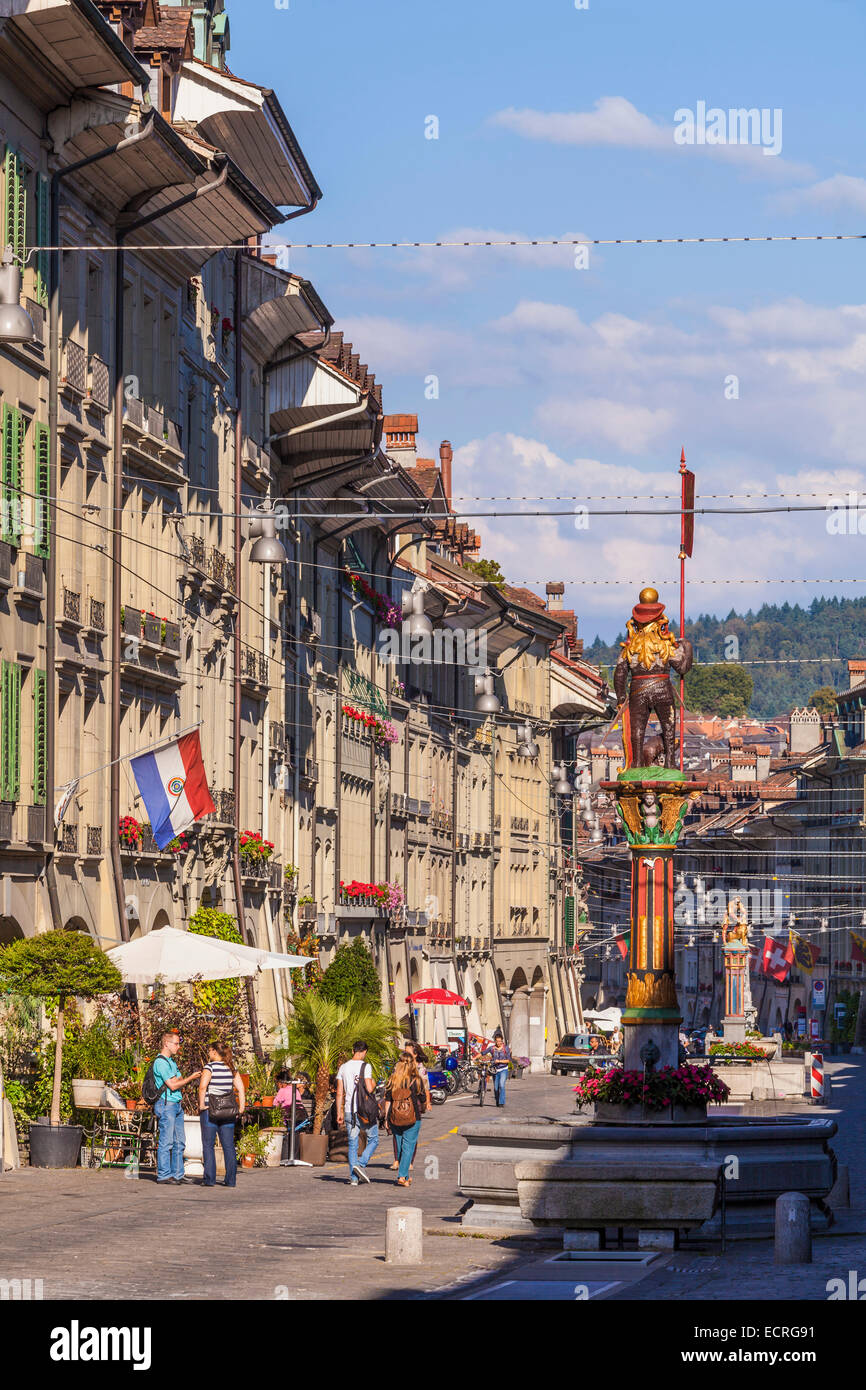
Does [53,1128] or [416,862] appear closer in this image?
[53,1128]

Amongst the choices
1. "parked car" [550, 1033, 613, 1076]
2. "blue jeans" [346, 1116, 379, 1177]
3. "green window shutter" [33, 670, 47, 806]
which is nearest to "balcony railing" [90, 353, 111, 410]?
"green window shutter" [33, 670, 47, 806]

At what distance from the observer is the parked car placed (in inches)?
3123

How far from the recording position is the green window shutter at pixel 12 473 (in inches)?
1308

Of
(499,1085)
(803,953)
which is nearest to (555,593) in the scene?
(803,953)

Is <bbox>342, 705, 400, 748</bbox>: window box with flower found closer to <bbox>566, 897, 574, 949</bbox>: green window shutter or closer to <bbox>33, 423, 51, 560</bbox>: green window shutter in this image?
<bbox>33, 423, 51, 560</bbox>: green window shutter

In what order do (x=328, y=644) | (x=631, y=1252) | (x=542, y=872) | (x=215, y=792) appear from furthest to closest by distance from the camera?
(x=542, y=872), (x=328, y=644), (x=215, y=792), (x=631, y=1252)

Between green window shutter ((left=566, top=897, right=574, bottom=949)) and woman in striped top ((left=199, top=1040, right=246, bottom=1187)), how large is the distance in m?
79.6

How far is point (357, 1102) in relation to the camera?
102 ft

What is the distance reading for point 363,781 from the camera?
219 ft

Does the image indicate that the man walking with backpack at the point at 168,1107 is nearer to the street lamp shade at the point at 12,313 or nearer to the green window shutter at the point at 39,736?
the green window shutter at the point at 39,736

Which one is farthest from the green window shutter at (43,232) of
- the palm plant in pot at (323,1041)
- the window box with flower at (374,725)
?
the window box with flower at (374,725)
